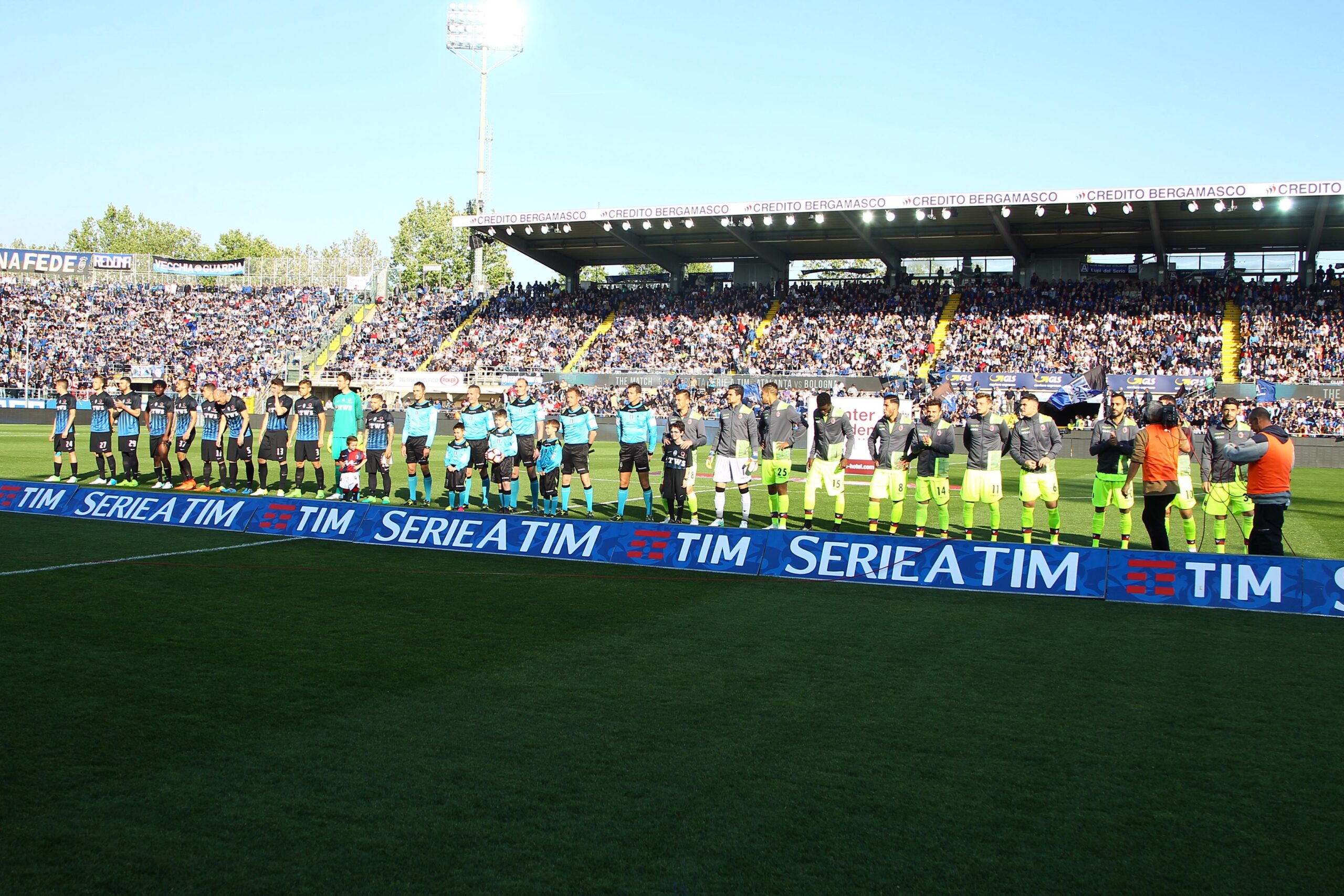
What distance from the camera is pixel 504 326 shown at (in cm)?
5241

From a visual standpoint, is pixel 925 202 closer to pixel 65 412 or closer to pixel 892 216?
pixel 892 216

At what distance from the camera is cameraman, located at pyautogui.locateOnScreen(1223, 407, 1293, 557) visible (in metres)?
10.2

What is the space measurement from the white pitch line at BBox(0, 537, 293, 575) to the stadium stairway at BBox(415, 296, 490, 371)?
38.2 meters

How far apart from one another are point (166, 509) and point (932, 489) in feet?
33.6

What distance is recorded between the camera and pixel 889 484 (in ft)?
46.0

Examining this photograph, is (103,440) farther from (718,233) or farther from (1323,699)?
(718,233)

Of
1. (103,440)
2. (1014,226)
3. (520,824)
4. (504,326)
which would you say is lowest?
(520,824)

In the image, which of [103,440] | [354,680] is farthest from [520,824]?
[103,440]

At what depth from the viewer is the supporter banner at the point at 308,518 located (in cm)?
1300

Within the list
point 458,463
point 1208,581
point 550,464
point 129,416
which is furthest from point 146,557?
→ point 1208,581

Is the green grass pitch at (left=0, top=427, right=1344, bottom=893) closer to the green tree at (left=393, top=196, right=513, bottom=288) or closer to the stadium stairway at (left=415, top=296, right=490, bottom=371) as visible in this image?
the stadium stairway at (left=415, top=296, right=490, bottom=371)

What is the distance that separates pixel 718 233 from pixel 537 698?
1722 inches

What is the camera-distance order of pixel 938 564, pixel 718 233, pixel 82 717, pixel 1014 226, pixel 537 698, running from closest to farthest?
pixel 82 717
pixel 537 698
pixel 938 564
pixel 1014 226
pixel 718 233

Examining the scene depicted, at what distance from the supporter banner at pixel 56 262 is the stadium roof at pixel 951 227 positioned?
28.7m
